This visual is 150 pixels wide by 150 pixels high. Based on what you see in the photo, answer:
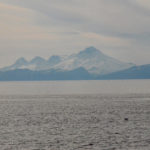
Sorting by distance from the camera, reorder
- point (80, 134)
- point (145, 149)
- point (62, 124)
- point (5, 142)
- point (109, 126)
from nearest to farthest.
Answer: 1. point (145, 149)
2. point (5, 142)
3. point (80, 134)
4. point (109, 126)
5. point (62, 124)

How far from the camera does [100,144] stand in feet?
108

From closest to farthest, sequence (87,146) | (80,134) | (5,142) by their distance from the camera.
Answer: (87,146) → (5,142) → (80,134)

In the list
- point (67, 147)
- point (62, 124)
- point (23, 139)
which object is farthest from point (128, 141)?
point (62, 124)

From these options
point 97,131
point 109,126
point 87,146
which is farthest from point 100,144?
point 109,126

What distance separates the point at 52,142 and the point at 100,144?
4638mm

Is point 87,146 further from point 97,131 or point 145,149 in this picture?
point 97,131

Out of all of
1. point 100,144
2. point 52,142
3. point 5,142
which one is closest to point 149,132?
point 100,144

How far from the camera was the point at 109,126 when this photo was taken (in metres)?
45.2

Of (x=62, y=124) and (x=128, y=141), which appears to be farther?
(x=62, y=124)

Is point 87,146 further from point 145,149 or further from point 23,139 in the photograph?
point 23,139

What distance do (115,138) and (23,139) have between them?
9.29 metres

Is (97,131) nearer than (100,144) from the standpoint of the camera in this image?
No

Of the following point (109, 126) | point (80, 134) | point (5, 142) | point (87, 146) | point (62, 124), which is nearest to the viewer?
point (87, 146)

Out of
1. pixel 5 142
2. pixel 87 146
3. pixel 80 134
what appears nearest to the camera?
pixel 87 146
